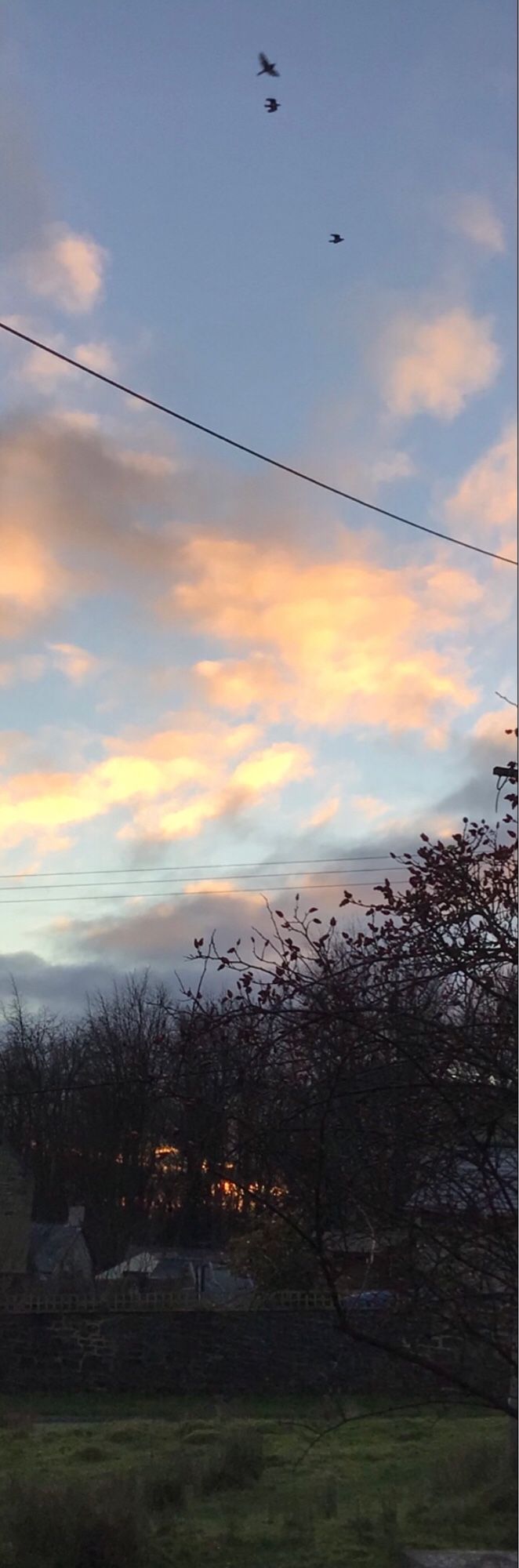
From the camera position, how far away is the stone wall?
55.0 feet

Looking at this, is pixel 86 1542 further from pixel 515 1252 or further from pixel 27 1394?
pixel 27 1394

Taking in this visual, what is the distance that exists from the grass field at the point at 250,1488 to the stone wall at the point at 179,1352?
1.26m

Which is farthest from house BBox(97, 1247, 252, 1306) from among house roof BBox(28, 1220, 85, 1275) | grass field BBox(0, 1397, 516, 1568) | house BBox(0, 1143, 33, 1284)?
grass field BBox(0, 1397, 516, 1568)

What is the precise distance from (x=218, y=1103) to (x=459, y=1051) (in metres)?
1.26

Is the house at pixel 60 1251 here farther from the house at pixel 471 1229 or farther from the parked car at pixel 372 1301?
the house at pixel 471 1229

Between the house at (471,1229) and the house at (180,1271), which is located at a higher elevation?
the house at (471,1229)

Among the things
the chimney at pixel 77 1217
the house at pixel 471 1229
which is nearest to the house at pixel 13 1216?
the chimney at pixel 77 1217

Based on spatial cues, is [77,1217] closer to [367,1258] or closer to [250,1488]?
[250,1488]

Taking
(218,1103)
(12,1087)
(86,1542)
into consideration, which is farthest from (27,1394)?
(12,1087)

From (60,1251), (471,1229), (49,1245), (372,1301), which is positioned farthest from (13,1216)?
(471,1229)

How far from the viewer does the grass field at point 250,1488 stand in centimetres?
826

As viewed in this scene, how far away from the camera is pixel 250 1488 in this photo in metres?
10.9

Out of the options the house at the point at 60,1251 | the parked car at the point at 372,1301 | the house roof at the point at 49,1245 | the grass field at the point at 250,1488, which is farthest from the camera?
the house roof at the point at 49,1245

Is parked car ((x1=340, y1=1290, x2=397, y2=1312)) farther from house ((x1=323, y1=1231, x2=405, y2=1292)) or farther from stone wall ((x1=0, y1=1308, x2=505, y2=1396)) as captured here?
stone wall ((x1=0, y1=1308, x2=505, y2=1396))
